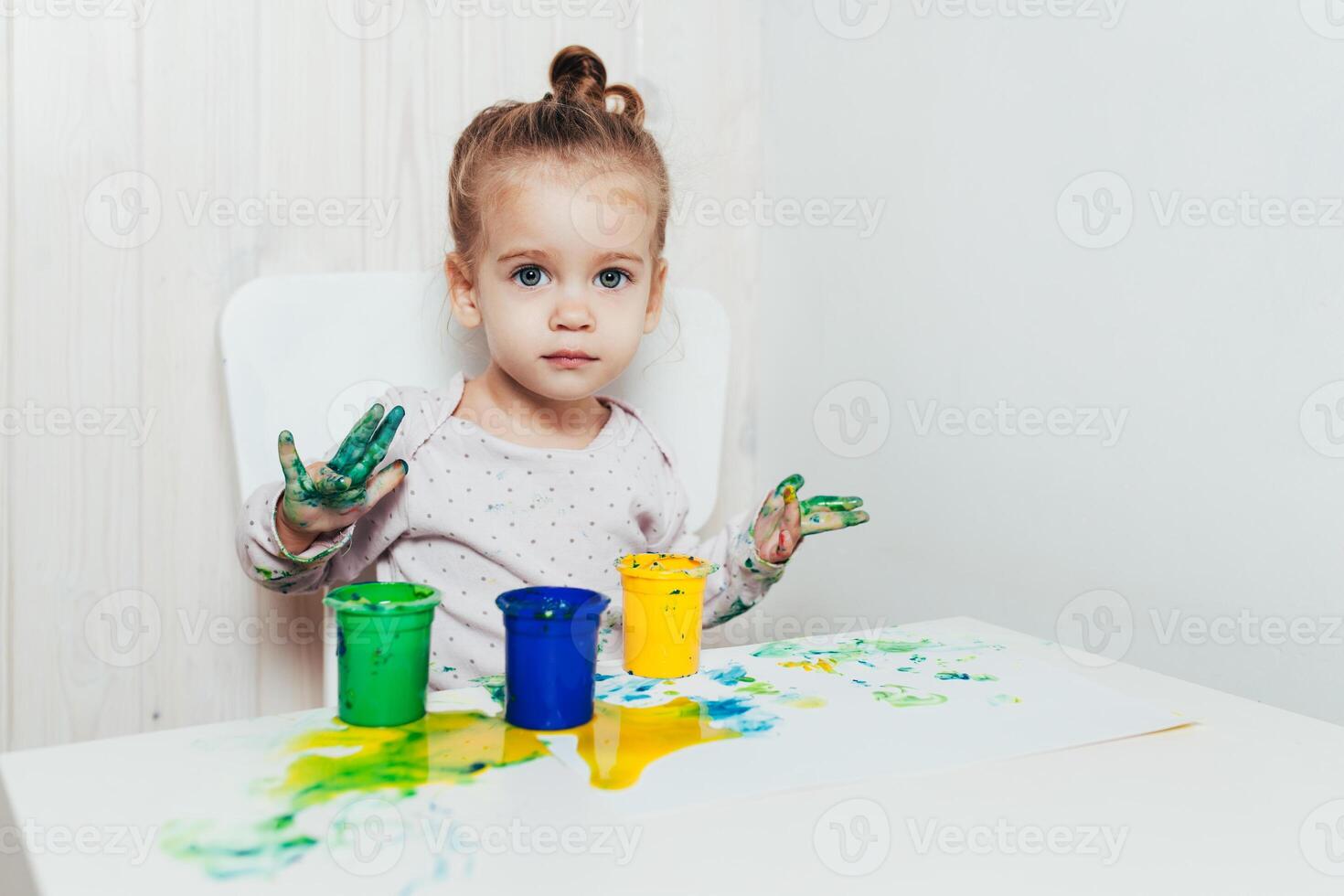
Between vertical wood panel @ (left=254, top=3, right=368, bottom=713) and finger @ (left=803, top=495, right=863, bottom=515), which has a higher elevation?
vertical wood panel @ (left=254, top=3, right=368, bottom=713)

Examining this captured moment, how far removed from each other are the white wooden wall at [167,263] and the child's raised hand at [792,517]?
1.79 feet

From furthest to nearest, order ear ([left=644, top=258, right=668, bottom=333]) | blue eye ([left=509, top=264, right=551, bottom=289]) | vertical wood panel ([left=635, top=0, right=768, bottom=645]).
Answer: vertical wood panel ([left=635, top=0, right=768, bottom=645]), ear ([left=644, top=258, right=668, bottom=333]), blue eye ([left=509, top=264, right=551, bottom=289])

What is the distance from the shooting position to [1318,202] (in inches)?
32.4

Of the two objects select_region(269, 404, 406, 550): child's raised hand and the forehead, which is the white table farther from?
the forehead

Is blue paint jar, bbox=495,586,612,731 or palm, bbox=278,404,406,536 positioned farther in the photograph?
palm, bbox=278,404,406,536

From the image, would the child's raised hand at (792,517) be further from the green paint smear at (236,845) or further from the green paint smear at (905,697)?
the green paint smear at (236,845)

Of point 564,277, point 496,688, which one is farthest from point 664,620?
point 564,277

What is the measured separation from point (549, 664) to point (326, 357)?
0.53 m

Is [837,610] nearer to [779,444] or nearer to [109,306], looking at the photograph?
[779,444]

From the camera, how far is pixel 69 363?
3.64 ft

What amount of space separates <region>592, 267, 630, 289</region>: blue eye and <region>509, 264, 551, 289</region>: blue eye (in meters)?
0.05

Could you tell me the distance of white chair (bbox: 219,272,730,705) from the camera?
40.4 inches

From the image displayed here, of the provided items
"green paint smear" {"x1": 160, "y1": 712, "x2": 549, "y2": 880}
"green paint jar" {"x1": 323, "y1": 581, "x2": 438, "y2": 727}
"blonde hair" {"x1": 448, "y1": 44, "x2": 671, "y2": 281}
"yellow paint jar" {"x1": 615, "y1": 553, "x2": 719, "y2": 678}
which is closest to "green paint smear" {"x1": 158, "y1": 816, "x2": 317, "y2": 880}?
"green paint smear" {"x1": 160, "y1": 712, "x2": 549, "y2": 880}

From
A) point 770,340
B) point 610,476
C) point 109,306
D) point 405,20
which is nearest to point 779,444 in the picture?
point 770,340
